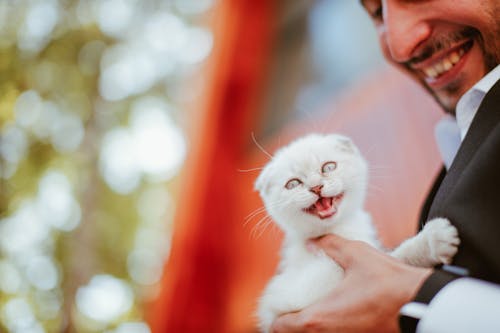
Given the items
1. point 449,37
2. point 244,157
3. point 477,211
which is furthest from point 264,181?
point 244,157

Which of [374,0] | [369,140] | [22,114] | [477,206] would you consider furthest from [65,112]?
[477,206]

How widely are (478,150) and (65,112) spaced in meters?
3.35

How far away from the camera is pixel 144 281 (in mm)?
3691

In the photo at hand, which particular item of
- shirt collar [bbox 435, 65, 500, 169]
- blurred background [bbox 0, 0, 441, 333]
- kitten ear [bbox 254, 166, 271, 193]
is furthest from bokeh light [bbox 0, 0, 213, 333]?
shirt collar [bbox 435, 65, 500, 169]

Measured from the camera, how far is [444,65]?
1.14 meters

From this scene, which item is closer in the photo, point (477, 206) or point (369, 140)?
point (477, 206)

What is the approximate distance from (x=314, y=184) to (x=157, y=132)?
281 centimetres

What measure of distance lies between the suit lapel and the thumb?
173 mm

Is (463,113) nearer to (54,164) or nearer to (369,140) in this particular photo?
(369,140)

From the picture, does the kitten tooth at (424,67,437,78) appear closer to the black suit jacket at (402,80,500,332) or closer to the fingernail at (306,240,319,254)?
the black suit jacket at (402,80,500,332)

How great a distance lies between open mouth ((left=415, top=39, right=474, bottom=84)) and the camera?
112 cm

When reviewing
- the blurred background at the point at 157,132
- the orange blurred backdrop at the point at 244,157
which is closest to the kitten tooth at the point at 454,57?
the orange blurred backdrop at the point at 244,157

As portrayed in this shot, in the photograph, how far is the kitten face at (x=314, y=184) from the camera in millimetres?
910

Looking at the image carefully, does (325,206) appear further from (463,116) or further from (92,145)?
(92,145)
